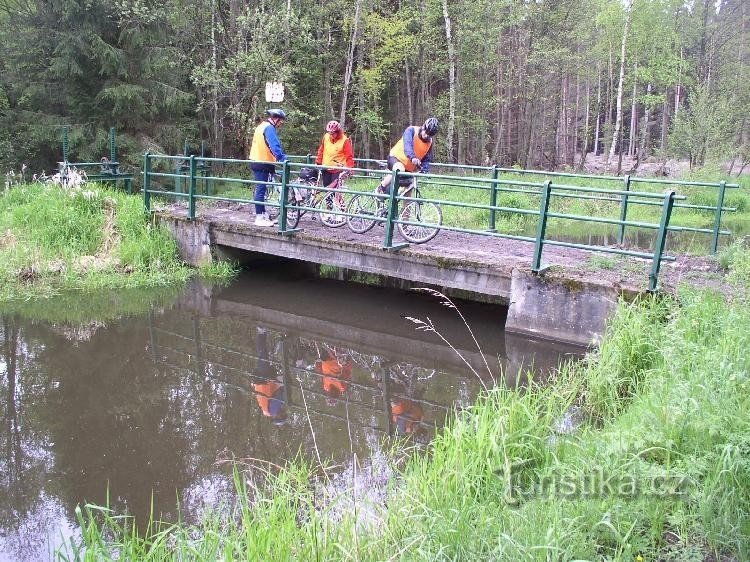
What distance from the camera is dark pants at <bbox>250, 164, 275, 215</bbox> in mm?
10734

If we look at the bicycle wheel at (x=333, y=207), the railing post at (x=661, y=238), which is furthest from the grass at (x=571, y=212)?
the railing post at (x=661, y=238)

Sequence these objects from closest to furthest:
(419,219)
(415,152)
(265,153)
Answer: (415,152) < (419,219) < (265,153)

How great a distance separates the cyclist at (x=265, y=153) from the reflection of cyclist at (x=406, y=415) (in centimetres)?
528

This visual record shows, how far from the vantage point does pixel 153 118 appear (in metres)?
17.6

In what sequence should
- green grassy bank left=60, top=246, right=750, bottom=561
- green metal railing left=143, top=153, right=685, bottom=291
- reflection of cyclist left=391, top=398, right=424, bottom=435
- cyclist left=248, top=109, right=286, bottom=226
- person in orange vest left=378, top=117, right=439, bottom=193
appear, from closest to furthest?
1. green grassy bank left=60, top=246, right=750, bottom=561
2. reflection of cyclist left=391, top=398, right=424, bottom=435
3. green metal railing left=143, top=153, right=685, bottom=291
4. person in orange vest left=378, top=117, right=439, bottom=193
5. cyclist left=248, top=109, right=286, bottom=226

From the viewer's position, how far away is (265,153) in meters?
10.4

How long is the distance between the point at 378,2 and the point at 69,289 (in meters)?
17.8

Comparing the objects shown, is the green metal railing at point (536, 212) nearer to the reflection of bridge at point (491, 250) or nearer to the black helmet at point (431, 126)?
the reflection of bridge at point (491, 250)

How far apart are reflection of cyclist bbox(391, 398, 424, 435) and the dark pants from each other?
558 cm

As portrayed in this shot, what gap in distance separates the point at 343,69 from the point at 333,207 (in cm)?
1595

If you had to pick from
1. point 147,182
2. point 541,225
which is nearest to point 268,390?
point 541,225

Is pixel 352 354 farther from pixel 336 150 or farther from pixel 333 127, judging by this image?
pixel 333 127

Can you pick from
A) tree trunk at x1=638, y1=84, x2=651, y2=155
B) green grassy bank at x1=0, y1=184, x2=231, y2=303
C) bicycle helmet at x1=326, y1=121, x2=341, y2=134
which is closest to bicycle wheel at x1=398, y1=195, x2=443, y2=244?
bicycle helmet at x1=326, y1=121, x2=341, y2=134

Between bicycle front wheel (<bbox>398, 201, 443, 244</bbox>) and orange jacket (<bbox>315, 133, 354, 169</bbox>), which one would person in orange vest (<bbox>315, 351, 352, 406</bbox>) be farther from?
orange jacket (<bbox>315, 133, 354, 169</bbox>)
